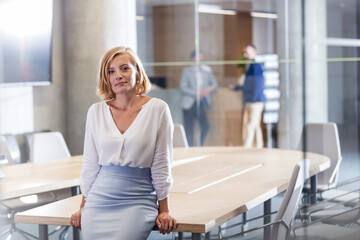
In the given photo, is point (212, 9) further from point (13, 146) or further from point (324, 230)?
point (324, 230)

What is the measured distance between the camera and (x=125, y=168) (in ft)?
9.52

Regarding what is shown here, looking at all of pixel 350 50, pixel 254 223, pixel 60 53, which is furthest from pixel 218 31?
pixel 350 50

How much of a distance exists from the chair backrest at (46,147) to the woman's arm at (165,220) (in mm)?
2494

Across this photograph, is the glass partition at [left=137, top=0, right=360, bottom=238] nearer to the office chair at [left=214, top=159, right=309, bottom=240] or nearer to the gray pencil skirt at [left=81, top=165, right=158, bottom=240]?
the office chair at [left=214, top=159, right=309, bottom=240]

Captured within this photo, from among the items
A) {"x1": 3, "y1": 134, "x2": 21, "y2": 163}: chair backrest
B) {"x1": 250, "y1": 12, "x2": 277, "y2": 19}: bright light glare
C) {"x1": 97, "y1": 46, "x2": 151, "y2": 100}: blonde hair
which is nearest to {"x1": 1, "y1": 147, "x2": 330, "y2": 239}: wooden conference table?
{"x1": 97, "y1": 46, "x2": 151, "y2": 100}: blonde hair

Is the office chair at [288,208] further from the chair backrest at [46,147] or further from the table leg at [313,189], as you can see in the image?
the chair backrest at [46,147]

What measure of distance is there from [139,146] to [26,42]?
3.91m

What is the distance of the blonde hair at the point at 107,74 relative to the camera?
300cm

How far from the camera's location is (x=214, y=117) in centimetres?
836

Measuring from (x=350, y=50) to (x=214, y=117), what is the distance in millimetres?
5304

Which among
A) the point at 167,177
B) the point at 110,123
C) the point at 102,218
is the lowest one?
the point at 102,218

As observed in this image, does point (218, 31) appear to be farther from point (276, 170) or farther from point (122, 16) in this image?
point (276, 170)

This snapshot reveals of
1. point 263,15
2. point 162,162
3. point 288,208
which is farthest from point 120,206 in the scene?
point 263,15

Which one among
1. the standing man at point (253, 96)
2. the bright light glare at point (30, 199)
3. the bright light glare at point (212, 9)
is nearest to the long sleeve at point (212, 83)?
the standing man at point (253, 96)
